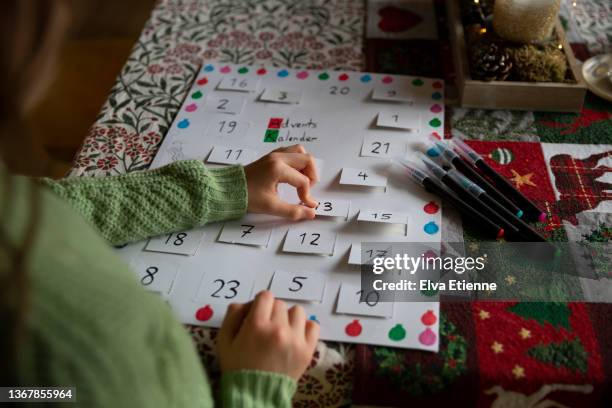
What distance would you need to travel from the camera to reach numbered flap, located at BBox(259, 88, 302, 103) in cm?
94

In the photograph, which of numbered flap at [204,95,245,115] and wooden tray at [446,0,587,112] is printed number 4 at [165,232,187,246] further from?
wooden tray at [446,0,587,112]

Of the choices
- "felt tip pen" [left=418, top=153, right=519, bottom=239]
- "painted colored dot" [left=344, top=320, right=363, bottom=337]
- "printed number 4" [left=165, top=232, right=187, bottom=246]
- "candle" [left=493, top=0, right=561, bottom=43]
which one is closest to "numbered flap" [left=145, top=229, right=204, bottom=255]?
"printed number 4" [left=165, top=232, right=187, bottom=246]

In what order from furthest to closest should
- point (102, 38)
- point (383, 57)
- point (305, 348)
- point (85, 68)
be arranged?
point (102, 38), point (85, 68), point (383, 57), point (305, 348)

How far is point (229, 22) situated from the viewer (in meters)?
1.14

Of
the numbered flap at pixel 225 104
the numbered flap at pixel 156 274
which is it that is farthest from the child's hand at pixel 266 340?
the numbered flap at pixel 225 104

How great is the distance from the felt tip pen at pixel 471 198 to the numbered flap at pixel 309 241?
0.17 metres

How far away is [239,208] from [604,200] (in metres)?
0.48

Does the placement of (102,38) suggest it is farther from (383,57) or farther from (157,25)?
(383,57)

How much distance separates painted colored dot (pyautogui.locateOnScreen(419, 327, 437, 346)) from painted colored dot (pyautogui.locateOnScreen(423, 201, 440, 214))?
18 centimetres

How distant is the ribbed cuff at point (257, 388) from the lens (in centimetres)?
58

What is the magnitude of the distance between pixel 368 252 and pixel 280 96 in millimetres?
363

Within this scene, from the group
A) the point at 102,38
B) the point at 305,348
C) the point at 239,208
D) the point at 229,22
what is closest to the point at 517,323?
the point at 305,348

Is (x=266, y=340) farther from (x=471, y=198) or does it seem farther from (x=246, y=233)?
(x=471, y=198)

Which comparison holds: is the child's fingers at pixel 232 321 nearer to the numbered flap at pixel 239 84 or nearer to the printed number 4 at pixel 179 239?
the printed number 4 at pixel 179 239
